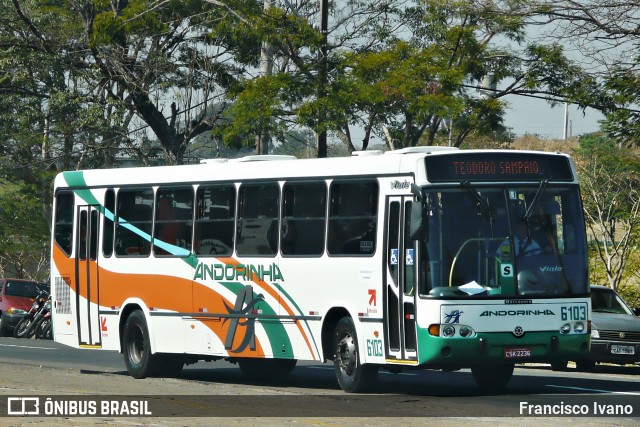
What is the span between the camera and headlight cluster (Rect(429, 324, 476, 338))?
14.1 meters

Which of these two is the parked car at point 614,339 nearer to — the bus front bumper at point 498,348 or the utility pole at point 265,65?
the bus front bumper at point 498,348

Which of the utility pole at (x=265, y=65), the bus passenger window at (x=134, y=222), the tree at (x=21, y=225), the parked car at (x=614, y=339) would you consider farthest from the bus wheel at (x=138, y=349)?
the tree at (x=21, y=225)

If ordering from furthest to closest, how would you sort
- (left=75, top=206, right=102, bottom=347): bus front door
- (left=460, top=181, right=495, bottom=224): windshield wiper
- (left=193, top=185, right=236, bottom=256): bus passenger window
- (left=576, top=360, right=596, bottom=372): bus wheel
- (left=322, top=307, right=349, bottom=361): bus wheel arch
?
(left=576, top=360, right=596, bottom=372): bus wheel → (left=75, top=206, right=102, bottom=347): bus front door → (left=193, top=185, right=236, bottom=256): bus passenger window → (left=322, top=307, right=349, bottom=361): bus wheel arch → (left=460, top=181, right=495, bottom=224): windshield wiper

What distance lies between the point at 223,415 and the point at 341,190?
4.30m

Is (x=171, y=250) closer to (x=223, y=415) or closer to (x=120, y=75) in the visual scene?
(x=223, y=415)

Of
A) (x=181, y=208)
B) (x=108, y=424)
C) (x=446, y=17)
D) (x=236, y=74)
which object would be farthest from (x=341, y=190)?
(x=236, y=74)

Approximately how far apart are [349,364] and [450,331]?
181cm

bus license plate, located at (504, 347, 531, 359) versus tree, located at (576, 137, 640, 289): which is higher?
tree, located at (576, 137, 640, 289)

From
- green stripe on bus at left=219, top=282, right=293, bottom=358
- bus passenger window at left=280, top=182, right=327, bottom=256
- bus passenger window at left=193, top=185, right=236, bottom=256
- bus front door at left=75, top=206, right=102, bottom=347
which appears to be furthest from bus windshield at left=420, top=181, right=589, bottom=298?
bus front door at left=75, top=206, right=102, bottom=347

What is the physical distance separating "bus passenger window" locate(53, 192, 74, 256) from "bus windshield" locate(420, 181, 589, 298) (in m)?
8.15

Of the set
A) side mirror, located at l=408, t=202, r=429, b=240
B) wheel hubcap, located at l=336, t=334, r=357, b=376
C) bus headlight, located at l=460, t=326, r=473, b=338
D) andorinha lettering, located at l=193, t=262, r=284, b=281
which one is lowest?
wheel hubcap, located at l=336, t=334, r=357, b=376

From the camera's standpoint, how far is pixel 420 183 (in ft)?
47.9

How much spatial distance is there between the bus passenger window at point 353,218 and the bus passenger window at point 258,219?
114 centimetres

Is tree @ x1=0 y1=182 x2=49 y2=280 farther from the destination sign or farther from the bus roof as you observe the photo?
the destination sign
